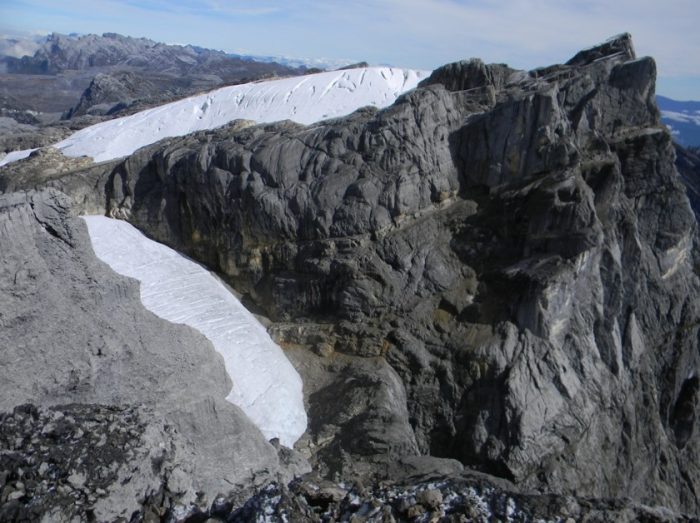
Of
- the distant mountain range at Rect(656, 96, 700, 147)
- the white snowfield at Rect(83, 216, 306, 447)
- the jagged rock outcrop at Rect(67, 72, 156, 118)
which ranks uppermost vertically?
the distant mountain range at Rect(656, 96, 700, 147)

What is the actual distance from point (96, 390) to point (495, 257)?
34.1 ft

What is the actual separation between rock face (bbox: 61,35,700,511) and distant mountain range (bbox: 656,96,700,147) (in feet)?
283

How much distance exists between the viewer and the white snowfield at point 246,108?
Answer: 89.7 ft

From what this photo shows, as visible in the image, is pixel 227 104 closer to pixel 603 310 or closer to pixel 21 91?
pixel 603 310

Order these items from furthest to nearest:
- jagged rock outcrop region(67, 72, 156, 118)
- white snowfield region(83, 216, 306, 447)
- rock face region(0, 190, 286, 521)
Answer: jagged rock outcrop region(67, 72, 156, 118), white snowfield region(83, 216, 306, 447), rock face region(0, 190, 286, 521)

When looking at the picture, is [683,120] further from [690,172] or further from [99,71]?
[99,71]

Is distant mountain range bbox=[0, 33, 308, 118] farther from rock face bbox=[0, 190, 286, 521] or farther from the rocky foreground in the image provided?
rock face bbox=[0, 190, 286, 521]

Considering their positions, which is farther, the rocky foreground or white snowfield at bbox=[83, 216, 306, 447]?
white snowfield at bbox=[83, 216, 306, 447]

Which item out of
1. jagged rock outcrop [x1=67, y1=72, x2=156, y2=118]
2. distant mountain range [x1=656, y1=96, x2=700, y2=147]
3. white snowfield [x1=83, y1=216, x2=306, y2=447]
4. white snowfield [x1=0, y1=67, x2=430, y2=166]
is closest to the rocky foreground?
white snowfield [x1=83, y1=216, x2=306, y2=447]

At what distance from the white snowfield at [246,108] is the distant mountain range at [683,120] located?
77.0 m

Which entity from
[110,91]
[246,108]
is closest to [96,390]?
[246,108]

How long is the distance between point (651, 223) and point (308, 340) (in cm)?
998

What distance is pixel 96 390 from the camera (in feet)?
37.0

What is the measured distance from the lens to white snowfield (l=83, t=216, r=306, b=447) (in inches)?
587
